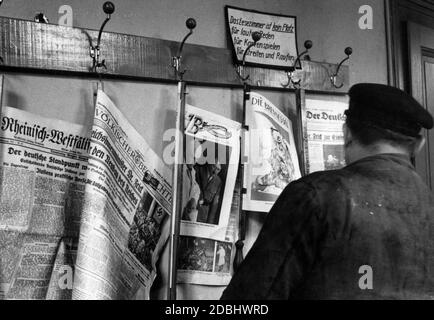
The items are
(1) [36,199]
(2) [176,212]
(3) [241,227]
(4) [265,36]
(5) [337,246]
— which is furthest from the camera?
(4) [265,36]

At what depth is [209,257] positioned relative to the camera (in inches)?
45.5

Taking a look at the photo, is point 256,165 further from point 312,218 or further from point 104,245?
point 312,218

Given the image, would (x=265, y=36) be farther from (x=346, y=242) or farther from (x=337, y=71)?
(x=346, y=242)

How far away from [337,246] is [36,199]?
1.80ft

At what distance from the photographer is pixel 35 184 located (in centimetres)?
97

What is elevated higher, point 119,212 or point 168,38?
point 168,38

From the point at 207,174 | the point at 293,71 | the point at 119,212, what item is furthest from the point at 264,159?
the point at 119,212

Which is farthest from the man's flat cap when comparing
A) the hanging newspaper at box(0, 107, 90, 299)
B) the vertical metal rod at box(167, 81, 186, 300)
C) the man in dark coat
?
the hanging newspaper at box(0, 107, 90, 299)

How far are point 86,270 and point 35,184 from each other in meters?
0.18

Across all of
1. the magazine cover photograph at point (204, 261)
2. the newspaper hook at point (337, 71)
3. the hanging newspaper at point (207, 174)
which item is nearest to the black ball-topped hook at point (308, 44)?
the newspaper hook at point (337, 71)

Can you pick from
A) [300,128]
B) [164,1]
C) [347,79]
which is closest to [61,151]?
[164,1]

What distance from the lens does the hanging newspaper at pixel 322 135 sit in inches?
51.2

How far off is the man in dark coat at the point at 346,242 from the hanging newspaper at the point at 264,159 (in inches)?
17.5

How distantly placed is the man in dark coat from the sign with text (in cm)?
56
